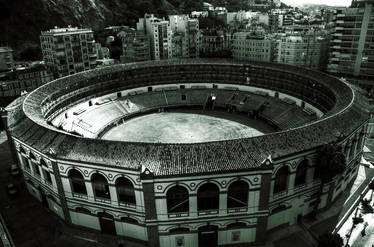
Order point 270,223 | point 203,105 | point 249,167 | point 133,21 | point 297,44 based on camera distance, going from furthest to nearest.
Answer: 1. point 133,21
2. point 297,44
3. point 203,105
4. point 270,223
5. point 249,167

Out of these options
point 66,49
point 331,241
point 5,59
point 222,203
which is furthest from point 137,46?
point 331,241

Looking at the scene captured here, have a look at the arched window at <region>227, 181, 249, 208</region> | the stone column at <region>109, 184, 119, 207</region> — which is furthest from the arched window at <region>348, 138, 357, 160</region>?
the stone column at <region>109, 184, 119, 207</region>

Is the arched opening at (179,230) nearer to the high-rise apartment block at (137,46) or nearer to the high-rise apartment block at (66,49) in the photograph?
the high-rise apartment block at (66,49)

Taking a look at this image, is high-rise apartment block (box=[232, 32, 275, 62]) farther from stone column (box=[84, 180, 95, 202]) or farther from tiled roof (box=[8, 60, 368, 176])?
stone column (box=[84, 180, 95, 202])

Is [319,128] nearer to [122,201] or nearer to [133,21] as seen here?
[122,201]

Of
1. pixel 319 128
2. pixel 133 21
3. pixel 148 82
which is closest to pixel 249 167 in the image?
pixel 319 128

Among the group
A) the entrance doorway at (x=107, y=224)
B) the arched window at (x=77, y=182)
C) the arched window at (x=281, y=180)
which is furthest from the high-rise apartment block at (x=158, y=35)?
the arched window at (x=281, y=180)
